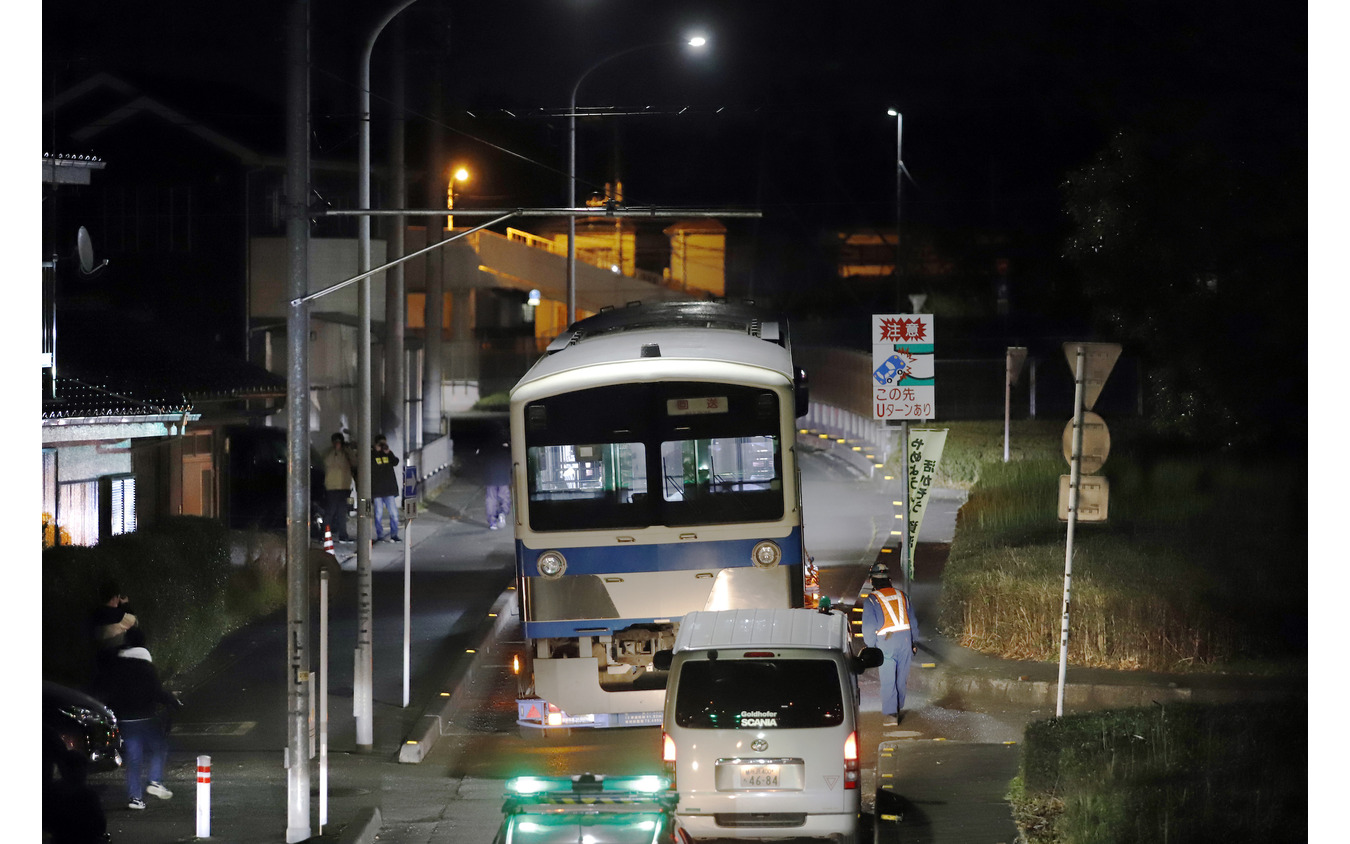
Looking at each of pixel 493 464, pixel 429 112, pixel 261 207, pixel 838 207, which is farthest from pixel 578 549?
pixel 838 207

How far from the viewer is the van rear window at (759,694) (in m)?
9.80

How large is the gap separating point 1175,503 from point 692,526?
13.1 meters

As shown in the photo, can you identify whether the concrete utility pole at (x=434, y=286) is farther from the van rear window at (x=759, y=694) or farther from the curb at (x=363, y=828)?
the van rear window at (x=759, y=694)

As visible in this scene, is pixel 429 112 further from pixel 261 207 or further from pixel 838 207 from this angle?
pixel 838 207

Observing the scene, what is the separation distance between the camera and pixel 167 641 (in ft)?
51.5

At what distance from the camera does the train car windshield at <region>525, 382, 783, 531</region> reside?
14.0 metres

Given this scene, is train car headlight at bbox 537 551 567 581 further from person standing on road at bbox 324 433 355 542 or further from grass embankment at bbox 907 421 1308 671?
person standing on road at bbox 324 433 355 542

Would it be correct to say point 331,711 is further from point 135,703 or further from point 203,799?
point 203,799

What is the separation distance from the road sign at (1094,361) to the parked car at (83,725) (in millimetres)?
8133

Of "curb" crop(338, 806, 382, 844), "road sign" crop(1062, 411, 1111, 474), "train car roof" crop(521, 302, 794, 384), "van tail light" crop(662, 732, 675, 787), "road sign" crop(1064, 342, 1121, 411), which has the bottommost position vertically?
"curb" crop(338, 806, 382, 844)

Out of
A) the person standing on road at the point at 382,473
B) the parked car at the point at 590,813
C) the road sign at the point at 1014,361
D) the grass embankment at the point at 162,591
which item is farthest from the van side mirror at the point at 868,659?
the road sign at the point at 1014,361

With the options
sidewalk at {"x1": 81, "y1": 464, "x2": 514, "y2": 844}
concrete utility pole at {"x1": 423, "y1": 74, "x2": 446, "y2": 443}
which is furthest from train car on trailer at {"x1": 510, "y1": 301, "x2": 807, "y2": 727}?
concrete utility pole at {"x1": 423, "y1": 74, "x2": 446, "y2": 443}

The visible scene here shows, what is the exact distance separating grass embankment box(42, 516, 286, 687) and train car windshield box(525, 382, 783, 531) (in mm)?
4461

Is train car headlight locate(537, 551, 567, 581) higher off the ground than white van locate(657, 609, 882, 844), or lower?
higher
